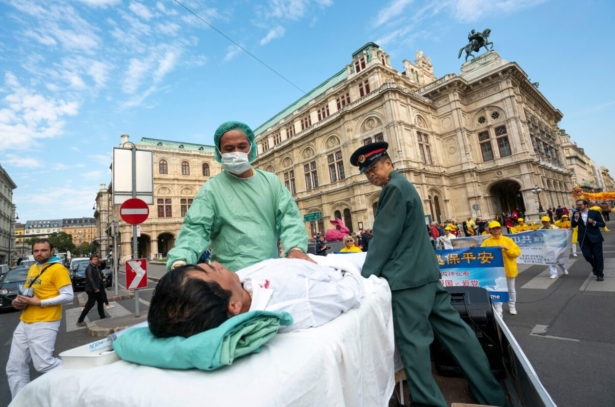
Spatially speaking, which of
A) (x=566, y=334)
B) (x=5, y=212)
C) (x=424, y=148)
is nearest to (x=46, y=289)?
(x=566, y=334)

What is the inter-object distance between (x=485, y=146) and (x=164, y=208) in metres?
39.0

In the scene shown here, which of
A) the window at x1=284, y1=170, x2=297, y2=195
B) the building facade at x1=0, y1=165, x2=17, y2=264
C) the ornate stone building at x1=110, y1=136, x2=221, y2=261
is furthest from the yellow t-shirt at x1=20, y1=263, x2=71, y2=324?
the building facade at x1=0, y1=165, x2=17, y2=264

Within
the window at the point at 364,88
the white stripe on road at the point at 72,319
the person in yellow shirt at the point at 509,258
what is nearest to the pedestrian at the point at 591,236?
the person in yellow shirt at the point at 509,258

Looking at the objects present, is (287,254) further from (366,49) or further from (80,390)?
(366,49)

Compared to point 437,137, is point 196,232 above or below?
below

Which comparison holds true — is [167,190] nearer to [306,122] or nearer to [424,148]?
[306,122]

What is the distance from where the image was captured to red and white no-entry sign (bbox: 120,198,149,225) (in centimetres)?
626

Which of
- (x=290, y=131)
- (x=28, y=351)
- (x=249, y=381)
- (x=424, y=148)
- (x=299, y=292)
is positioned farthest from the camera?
(x=290, y=131)

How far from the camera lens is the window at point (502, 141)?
24484mm

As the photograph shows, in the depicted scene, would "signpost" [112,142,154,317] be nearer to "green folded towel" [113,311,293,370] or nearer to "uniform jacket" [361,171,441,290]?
"uniform jacket" [361,171,441,290]

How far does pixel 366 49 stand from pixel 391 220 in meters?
28.9

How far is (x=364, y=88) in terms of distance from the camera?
26500mm

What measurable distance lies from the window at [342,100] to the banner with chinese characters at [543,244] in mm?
23412

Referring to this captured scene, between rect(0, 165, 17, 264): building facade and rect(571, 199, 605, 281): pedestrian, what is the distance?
74085 mm
